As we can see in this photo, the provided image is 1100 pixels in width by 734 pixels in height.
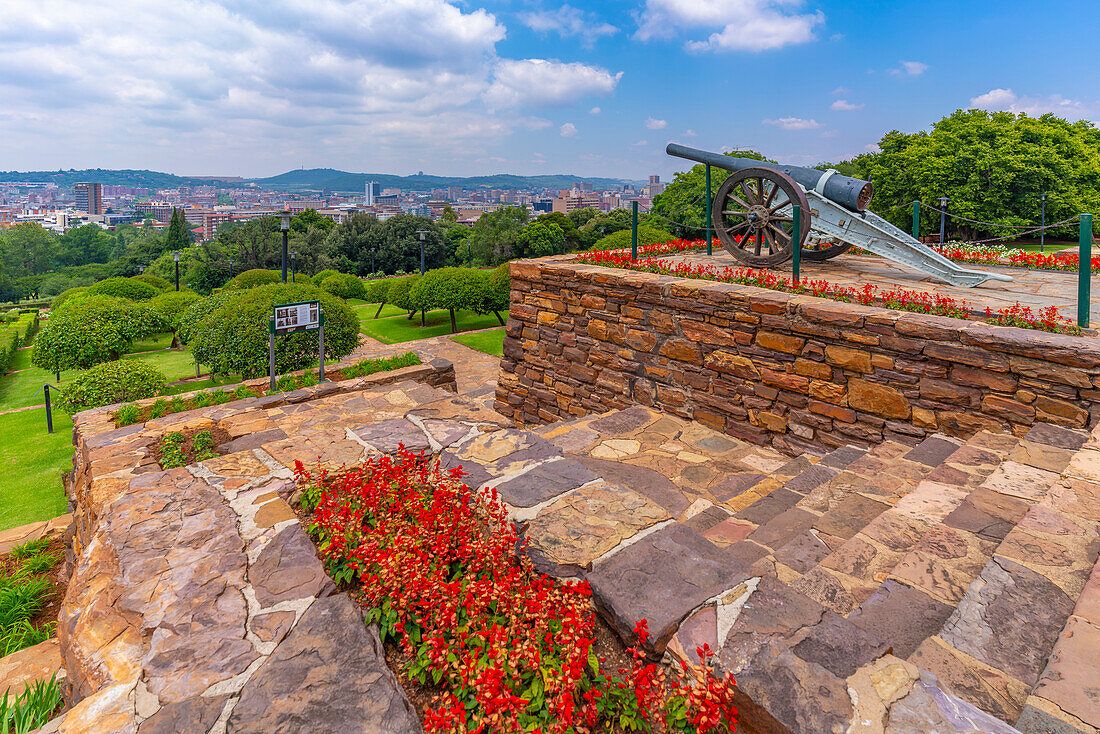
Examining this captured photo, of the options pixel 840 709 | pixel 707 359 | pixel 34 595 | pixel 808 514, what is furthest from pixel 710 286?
pixel 34 595

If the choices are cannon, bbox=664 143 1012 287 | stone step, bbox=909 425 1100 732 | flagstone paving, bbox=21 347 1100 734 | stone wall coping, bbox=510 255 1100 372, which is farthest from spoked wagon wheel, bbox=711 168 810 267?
stone step, bbox=909 425 1100 732

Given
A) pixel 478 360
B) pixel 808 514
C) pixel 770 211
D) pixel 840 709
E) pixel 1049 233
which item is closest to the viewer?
pixel 840 709

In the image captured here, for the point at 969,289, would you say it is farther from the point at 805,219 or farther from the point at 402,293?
the point at 402,293

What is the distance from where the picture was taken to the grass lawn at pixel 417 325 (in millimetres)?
20062

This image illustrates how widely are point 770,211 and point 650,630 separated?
5.33m

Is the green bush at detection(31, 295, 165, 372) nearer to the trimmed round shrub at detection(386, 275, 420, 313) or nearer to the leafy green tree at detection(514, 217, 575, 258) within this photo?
the trimmed round shrub at detection(386, 275, 420, 313)

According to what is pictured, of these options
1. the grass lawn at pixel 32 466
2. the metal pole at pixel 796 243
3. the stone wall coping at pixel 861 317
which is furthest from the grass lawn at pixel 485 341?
the metal pole at pixel 796 243

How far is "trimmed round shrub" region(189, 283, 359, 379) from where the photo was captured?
10102mm

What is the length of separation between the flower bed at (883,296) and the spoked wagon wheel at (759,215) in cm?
29

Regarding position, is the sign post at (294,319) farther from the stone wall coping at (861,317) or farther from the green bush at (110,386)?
the green bush at (110,386)

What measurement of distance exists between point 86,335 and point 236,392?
8836 millimetres

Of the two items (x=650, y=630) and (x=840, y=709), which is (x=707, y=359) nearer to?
(x=650, y=630)

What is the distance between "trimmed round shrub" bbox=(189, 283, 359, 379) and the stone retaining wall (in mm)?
5530

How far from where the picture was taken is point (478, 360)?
15617mm
